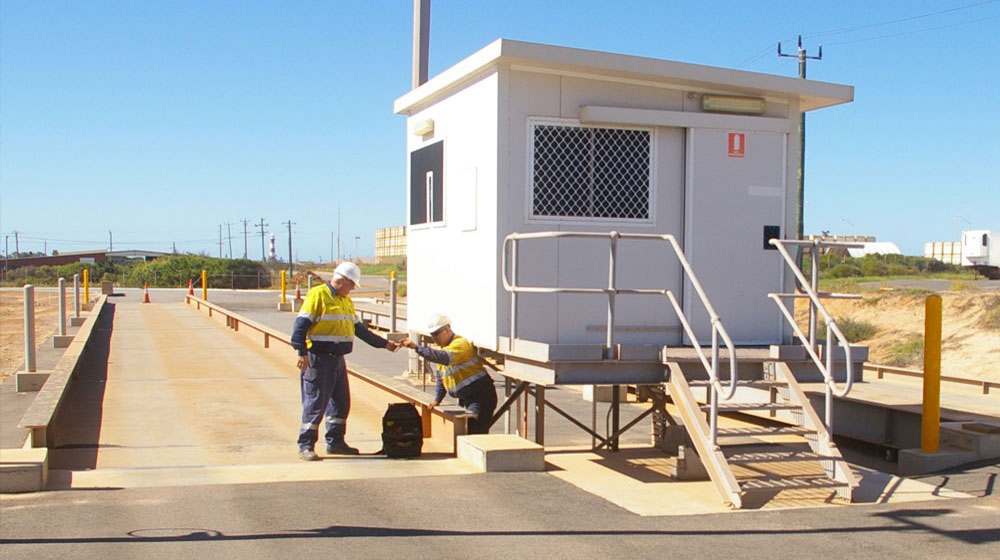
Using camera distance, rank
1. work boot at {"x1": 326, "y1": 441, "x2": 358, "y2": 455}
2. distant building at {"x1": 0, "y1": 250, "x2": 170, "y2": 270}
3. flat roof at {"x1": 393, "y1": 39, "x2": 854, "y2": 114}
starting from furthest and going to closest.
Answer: distant building at {"x1": 0, "y1": 250, "x2": 170, "y2": 270}, work boot at {"x1": 326, "y1": 441, "x2": 358, "y2": 455}, flat roof at {"x1": 393, "y1": 39, "x2": 854, "y2": 114}

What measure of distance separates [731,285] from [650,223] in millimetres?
1032

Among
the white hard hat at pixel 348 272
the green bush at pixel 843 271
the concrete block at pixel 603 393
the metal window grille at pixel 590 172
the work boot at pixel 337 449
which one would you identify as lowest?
the concrete block at pixel 603 393

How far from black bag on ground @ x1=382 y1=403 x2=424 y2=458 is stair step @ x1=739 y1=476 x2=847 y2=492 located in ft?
10.2

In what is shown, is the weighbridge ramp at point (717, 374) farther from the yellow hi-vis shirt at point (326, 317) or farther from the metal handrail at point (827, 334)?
the yellow hi-vis shirt at point (326, 317)

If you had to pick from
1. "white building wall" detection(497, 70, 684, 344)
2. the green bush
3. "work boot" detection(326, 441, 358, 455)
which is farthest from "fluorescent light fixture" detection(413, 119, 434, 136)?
the green bush

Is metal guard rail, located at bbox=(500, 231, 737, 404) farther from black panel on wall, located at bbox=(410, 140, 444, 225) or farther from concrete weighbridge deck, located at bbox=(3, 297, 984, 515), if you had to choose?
black panel on wall, located at bbox=(410, 140, 444, 225)

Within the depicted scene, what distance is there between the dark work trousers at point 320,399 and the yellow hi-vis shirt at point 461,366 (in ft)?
3.77

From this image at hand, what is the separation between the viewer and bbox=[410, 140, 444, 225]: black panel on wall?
35.2 ft

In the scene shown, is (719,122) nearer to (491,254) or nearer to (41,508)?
(491,254)

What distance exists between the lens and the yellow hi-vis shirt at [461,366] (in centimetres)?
981

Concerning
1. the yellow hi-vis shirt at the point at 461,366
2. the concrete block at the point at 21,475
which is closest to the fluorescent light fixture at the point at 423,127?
the yellow hi-vis shirt at the point at 461,366

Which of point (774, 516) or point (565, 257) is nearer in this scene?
point (774, 516)

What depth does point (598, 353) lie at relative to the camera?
8398 millimetres

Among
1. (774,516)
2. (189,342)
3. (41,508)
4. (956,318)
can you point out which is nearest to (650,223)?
(774,516)
